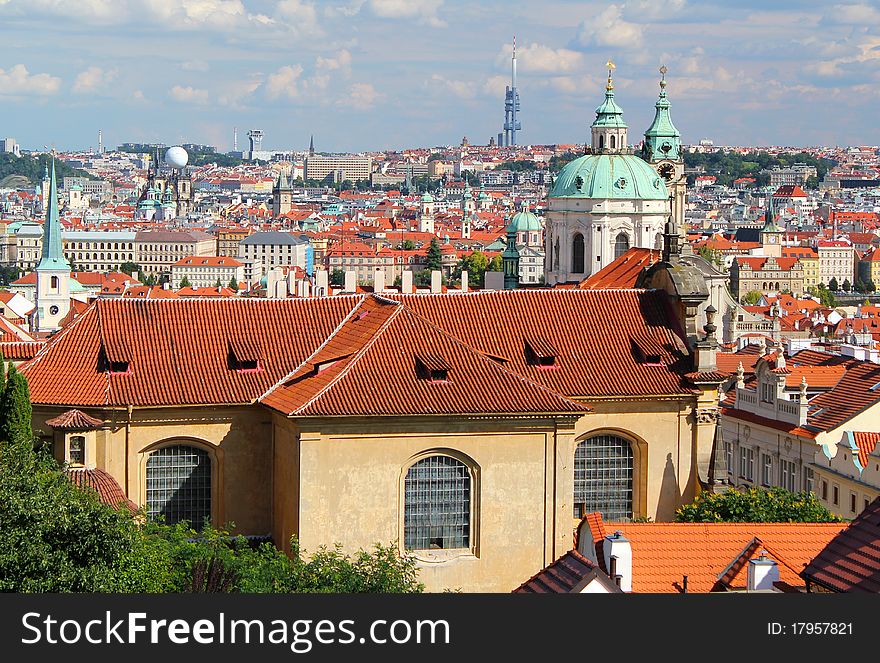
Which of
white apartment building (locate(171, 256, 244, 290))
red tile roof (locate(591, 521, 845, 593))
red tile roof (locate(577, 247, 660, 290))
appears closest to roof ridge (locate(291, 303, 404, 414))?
red tile roof (locate(591, 521, 845, 593))

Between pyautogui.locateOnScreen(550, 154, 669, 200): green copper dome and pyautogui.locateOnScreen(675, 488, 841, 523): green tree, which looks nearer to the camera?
pyautogui.locateOnScreen(675, 488, 841, 523): green tree

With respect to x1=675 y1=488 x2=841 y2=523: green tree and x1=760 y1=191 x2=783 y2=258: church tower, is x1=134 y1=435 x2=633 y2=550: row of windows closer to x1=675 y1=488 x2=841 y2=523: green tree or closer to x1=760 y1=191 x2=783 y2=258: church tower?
x1=675 y1=488 x2=841 y2=523: green tree

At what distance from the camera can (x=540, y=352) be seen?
32.9m

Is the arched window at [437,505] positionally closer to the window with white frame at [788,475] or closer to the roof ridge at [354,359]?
the roof ridge at [354,359]

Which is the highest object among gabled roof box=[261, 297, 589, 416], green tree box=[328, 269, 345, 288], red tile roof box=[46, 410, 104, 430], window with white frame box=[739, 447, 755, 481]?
gabled roof box=[261, 297, 589, 416]

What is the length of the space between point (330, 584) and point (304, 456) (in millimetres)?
4323

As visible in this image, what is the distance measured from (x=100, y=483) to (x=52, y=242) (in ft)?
294

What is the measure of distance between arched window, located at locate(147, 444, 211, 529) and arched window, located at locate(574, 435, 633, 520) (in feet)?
21.2

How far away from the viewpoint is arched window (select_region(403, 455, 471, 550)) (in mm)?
30672

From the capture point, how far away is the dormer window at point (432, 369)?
30828mm

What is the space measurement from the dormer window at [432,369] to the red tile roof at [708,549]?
5.30 m

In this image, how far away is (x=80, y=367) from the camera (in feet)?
104

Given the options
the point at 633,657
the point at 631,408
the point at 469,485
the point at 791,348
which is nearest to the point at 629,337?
the point at 631,408

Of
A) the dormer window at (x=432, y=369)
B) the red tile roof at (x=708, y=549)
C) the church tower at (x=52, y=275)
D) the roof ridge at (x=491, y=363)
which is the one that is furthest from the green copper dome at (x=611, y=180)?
the red tile roof at (x=708, y=549)
